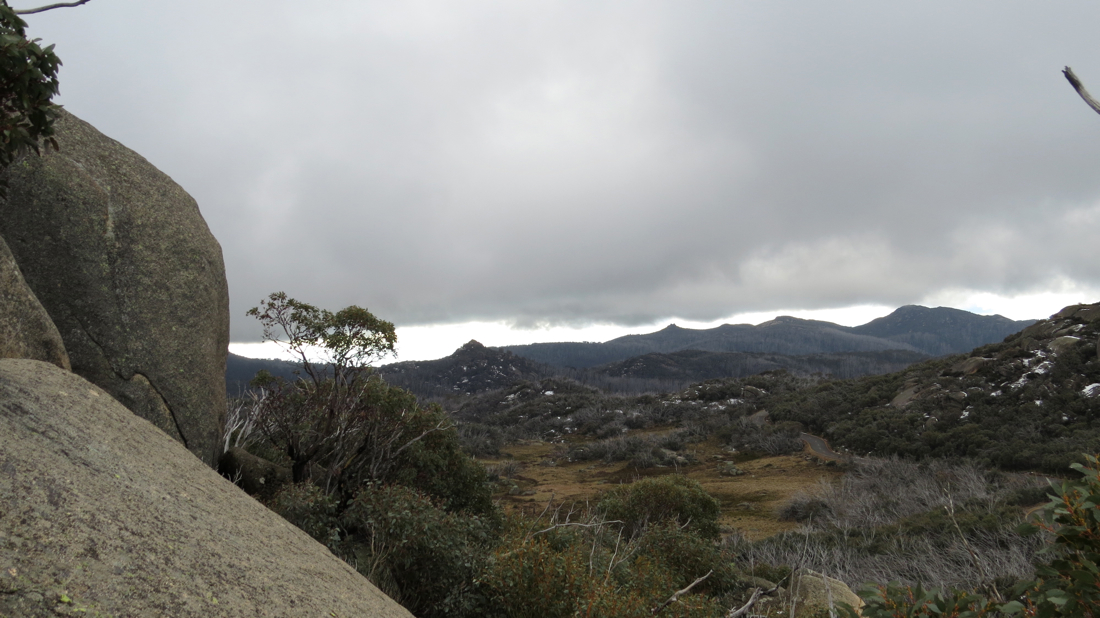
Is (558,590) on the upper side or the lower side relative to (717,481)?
upper

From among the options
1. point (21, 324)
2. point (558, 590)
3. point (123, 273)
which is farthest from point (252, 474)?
point (558, 590)

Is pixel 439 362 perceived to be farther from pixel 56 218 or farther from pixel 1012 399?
pixel 56 218

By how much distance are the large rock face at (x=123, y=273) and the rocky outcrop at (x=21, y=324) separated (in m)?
1.08

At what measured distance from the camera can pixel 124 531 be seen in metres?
2.78

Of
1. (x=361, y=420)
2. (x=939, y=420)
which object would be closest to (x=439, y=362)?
(x=939, y=420)

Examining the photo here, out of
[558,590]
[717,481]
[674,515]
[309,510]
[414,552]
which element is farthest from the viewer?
[717,481]

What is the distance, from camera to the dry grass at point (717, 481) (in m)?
18.1

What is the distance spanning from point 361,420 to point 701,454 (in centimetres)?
2452

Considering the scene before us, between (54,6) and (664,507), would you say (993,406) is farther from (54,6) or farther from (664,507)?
(54,6)

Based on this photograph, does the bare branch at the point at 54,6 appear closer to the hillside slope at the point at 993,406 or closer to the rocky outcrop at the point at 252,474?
the rocky outcrop at the point at 252,474

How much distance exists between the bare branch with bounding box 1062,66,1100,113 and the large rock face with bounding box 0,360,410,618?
4737 mm

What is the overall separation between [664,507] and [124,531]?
41.7 feet

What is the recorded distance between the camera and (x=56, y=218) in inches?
229

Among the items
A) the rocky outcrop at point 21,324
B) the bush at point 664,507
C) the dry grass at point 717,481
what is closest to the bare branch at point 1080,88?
the rocky outcrop at point 21,324
